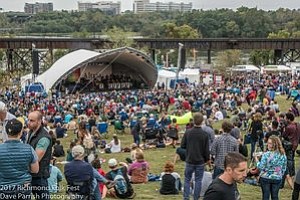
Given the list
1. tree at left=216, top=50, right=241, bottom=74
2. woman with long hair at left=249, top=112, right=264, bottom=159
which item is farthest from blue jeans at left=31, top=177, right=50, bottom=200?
tree at left=216, top=50, right=241, bottom=74

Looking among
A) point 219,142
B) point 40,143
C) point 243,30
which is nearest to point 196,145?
point 219,142

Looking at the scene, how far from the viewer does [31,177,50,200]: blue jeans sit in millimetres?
6228

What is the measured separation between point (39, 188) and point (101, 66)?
1715 inches

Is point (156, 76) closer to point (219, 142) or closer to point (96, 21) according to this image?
point (219, 142)

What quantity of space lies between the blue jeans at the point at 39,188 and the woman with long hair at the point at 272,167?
2.85 meters

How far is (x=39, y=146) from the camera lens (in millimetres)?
6098

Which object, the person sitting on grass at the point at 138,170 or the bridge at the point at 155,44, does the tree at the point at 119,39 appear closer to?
the bridge at the point at 155,44

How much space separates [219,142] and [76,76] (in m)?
37.6

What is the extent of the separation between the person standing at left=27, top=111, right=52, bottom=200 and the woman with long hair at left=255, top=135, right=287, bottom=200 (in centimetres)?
289

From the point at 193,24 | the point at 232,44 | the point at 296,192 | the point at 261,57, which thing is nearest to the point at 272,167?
the point at 296,192

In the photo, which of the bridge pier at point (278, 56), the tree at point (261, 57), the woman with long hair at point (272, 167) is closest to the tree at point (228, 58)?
the tree at point (261, 57)

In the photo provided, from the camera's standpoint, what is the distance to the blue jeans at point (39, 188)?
6.23 metres

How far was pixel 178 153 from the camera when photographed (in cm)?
1338

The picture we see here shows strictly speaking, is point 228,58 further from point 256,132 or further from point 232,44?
point 256,132
